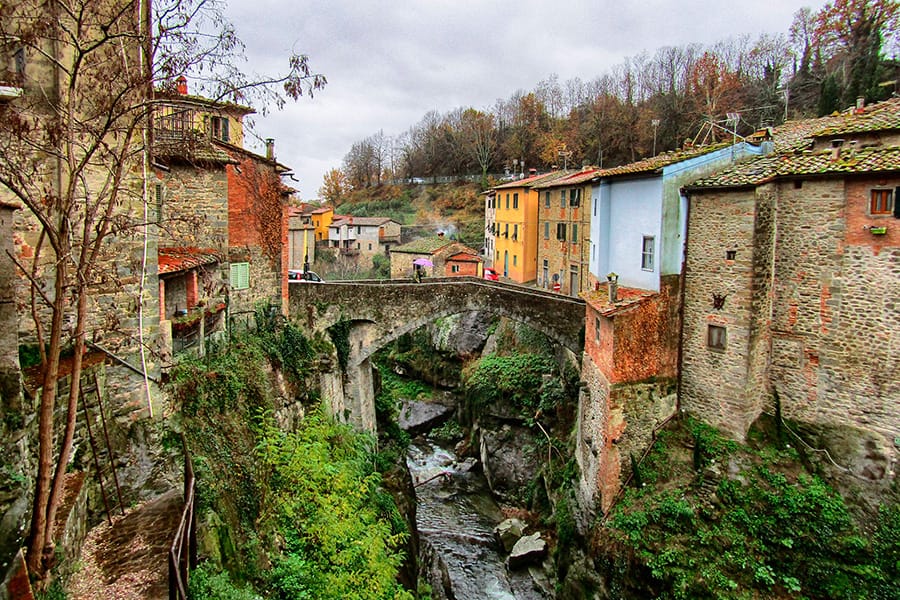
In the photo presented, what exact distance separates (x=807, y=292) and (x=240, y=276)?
585 inches

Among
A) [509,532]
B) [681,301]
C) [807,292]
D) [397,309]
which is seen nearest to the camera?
[807,292]

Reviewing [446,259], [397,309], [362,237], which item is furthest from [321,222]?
[397,309]

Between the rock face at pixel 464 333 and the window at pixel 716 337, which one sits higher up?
the window at pixel 716 337

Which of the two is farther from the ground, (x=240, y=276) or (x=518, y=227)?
(x=518, y=227)

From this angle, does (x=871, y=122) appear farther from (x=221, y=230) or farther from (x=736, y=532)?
(x=221, y=230)

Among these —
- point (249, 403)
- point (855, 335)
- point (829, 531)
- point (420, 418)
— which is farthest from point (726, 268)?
point (420, 418)

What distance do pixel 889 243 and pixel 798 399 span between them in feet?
14.4

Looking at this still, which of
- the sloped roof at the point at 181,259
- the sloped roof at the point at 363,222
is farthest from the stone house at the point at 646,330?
the sloped roof at the point at 363,222

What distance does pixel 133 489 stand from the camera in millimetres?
8969

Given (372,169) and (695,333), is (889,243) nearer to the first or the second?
(695,333)

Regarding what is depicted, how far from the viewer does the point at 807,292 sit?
1445 centimetres

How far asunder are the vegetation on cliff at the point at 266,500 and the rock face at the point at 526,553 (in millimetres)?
7505

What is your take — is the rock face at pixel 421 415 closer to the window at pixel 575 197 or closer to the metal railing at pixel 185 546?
the window at pixel 575 197

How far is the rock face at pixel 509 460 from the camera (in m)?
22.8
